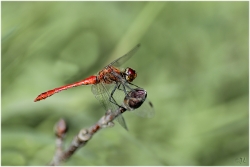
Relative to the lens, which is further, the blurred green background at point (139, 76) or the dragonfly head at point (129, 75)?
the blurred green background at point (139, 76)

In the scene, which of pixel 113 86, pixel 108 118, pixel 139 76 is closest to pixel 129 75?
pixel 113 86

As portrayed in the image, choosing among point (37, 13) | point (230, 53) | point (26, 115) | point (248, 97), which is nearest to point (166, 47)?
point (230, 53)

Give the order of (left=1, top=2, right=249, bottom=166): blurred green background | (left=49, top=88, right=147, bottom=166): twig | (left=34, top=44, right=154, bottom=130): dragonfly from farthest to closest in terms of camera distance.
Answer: (left=1, top=2, right=249, bottom=166): blurred green background, (left=34, top=44, right=154, bottom=130): dragonfly, (left=49, top=88, right=147, bottom=166): twig

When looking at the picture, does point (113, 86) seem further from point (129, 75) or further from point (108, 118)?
point (108, 118)

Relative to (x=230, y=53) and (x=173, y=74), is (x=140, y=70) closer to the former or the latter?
(x=173, y=74)

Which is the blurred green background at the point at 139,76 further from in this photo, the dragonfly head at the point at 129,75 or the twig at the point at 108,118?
the twig at the point at 108,118

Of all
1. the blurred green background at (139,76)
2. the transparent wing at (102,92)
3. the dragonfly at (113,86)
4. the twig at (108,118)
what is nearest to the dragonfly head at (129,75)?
the dragonfly at (113,86)

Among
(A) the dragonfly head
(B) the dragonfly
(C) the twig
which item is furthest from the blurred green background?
(C) the twig

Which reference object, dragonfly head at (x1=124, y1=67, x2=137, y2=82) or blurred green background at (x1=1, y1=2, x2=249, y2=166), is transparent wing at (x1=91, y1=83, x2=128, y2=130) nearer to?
dragonfly head at (x1=124, y1=67, x2=137, y2=82)
